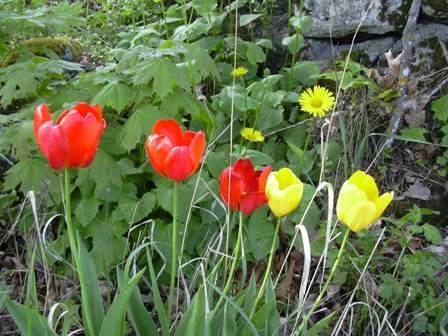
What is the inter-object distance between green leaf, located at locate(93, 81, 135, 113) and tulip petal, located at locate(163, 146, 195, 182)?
32.1 inches

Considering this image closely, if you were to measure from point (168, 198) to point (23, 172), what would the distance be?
17.9 inches

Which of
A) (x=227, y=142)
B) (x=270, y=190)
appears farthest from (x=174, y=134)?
(x=227, y=142)

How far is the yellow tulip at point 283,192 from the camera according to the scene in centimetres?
137

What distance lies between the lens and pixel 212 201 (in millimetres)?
2299

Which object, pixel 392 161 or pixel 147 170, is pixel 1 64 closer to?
pixel 147 170

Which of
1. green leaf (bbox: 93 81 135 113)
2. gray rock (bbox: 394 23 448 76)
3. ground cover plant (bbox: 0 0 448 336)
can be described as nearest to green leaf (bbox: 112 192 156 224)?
ground cover plant (bbox: 0 0 448 336)

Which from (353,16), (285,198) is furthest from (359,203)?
(353,16)

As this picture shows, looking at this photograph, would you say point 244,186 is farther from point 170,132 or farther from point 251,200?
point 170,132

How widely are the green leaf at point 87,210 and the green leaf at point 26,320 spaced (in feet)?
2.47

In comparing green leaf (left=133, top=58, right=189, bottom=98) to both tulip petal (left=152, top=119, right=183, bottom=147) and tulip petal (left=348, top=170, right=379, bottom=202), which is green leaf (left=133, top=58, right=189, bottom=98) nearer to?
tulip petal (left=152, top=119, right=183, bottom=147)

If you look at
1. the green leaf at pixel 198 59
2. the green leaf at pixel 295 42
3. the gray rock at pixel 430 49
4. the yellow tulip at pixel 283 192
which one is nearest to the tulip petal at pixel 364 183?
the yellow tulip at pixel 283 192

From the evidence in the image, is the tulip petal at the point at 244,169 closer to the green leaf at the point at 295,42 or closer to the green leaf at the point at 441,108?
the green leaf at the point at 295,42

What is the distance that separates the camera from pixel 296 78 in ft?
9.22

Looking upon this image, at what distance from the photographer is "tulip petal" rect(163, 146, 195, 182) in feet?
4.50
